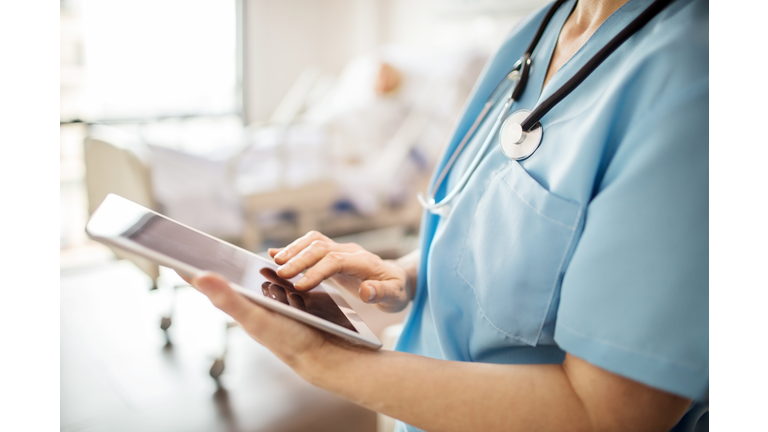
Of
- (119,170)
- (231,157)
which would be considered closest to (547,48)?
(119,170)

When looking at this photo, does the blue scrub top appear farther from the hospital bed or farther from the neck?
the hospital bed

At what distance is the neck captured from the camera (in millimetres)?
572

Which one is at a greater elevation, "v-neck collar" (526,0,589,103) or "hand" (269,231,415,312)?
"v-neck collar" (526,0,589,103)

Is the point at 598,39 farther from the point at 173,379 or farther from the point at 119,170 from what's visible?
the point at 173,379

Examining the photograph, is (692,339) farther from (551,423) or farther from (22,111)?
(22,111)

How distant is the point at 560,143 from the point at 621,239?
0.14 metres

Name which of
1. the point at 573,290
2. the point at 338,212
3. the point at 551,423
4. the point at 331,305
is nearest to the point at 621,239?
the point at 573,290

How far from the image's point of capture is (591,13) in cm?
61

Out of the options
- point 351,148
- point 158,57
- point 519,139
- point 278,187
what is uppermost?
point 158,57

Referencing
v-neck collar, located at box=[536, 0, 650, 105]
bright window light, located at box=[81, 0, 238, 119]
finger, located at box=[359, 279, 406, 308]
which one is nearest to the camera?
v-neck collar, located at box=[536, 0, 650, 105]

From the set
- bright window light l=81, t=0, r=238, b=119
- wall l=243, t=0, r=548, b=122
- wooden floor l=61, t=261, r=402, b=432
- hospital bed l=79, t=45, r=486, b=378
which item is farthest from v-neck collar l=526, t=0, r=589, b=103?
bright window light l=81, t=0, r=238, b=119

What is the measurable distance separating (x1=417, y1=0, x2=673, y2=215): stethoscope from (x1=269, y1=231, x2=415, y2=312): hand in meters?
0.11

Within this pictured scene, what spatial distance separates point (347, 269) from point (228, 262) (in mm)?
167

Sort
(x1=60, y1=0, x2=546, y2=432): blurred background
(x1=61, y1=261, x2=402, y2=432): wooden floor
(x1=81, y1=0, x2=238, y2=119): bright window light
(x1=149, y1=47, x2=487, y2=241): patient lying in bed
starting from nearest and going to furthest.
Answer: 1. (x1=61, y1=261, x2=402, y2=432): wooden floor
2. (x1=60, y1=0, x2=546, y2=432): blurred background
3. (x1=149, y1=47, x2=487, y2=241): patient lying in bed
4. (x1=81, y1=0, x2=238, y2=119): bright window light
